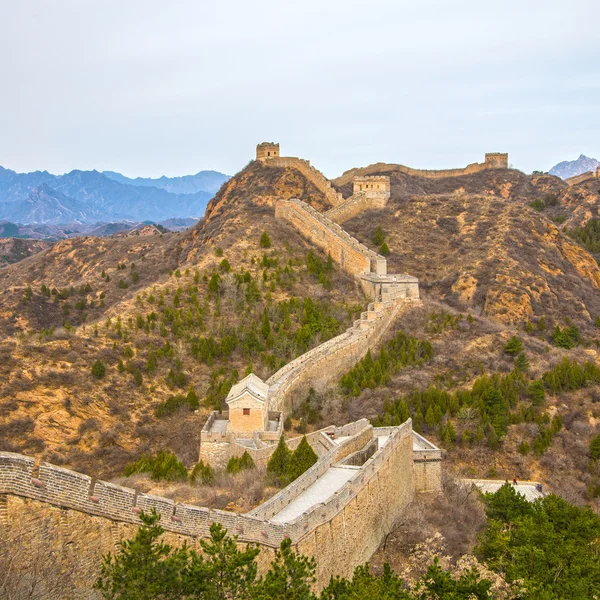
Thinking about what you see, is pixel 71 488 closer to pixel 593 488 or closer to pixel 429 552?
pixel 429 552

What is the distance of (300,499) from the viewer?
1705 cm

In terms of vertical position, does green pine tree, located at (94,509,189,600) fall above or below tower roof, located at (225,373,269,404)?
above

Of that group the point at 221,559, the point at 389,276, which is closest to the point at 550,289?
the point at 389,276

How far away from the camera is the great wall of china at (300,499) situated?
9672mm

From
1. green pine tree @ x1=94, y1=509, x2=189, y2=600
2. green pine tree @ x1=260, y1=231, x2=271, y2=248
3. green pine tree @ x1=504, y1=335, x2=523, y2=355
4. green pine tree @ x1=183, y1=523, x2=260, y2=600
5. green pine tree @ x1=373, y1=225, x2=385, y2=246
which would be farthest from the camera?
green pine tree @ x1=373, y1=225, x2=385, y2=246

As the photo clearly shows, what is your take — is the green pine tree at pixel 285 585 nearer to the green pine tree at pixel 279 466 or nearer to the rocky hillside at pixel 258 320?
the green pine tree at pixel 279 466

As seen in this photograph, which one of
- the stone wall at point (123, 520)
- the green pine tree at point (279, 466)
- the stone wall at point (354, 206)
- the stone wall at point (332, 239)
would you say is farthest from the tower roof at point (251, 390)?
the stone wall at point (354, 206)

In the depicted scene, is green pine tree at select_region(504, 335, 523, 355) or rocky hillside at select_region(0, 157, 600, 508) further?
green pine tree at select_region(504, 335, 523, 355)

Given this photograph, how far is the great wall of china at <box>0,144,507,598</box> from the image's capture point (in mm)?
9672

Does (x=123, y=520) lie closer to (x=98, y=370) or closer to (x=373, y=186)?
(x=98, y=370)

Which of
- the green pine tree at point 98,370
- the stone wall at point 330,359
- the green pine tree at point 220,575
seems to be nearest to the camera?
the green pine tree at point 220,575

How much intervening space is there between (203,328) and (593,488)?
21.7 metres

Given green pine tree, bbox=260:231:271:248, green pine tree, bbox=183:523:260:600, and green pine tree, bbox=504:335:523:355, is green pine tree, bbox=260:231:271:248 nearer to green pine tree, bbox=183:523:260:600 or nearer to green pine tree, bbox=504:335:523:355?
green pine tree, bbox=504:335:523:355

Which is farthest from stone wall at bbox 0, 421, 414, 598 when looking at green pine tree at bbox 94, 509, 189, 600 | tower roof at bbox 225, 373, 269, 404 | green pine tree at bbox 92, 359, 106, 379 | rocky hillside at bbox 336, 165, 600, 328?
rocky hillside at bbox 336, 165, 600, 328
